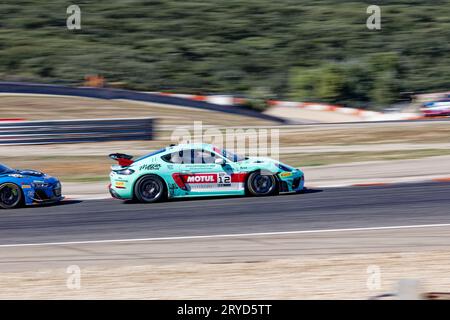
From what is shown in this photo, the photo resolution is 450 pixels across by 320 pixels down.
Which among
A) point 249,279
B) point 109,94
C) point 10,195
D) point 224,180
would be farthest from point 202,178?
point 109,94

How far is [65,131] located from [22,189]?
7490 mm

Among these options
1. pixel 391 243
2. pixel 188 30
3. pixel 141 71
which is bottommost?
pixel 391 243

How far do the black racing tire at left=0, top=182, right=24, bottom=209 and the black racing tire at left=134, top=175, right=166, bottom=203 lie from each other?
6.78ft

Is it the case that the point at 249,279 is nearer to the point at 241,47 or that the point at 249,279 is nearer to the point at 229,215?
the point at 229,215

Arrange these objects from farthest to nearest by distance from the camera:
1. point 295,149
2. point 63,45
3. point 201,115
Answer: point 63,45 → point 201,115 → point 295,149

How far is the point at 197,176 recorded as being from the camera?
1444 centimetres

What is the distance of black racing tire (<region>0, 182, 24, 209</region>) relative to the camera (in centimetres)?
1445

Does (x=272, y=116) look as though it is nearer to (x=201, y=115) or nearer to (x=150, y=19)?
(x=201, y=115)

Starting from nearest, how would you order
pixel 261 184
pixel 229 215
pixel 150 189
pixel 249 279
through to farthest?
pixel 249 279
pixel 229 215
pixel 261 184
pixel 150 189

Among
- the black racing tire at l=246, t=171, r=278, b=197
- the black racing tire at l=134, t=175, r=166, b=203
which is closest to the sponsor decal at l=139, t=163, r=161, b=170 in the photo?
the black racing tire at l=134, t=175, r=166, b=203
